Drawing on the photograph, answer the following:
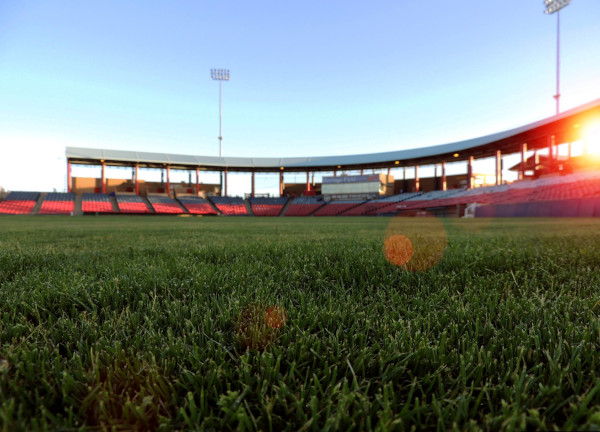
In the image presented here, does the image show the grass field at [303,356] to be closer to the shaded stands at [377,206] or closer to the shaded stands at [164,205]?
the shaded stands at [377,206]

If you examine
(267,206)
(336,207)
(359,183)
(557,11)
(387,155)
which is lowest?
(336,207)

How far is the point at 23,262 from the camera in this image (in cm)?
217

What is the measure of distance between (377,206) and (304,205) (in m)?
11.8

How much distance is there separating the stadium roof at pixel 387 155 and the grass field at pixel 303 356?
31310 mm

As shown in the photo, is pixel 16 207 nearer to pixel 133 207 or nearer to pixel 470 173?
pixel 133 207

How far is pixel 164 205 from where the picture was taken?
42.3 metres

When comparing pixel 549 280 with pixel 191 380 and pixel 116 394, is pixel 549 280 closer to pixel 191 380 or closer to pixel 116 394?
pixel 191 380

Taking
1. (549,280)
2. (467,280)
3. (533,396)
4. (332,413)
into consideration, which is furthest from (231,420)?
(549,280)

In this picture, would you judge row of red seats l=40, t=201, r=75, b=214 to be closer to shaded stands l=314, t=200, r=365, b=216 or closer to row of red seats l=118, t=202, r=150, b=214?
row of red seats l=118, t=202, r=150, b=214

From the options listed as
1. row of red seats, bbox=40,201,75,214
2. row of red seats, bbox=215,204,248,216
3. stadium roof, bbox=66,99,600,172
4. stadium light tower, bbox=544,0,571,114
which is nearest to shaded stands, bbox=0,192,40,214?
row of red seats, bbox=40,201,75,214

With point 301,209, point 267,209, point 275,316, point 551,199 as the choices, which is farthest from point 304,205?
point 275,316

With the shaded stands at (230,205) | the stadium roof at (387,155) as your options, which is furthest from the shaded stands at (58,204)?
the shaded stands at (230,205)

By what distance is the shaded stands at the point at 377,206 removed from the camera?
130 feet

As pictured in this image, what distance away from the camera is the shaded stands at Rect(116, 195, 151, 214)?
130 ft
